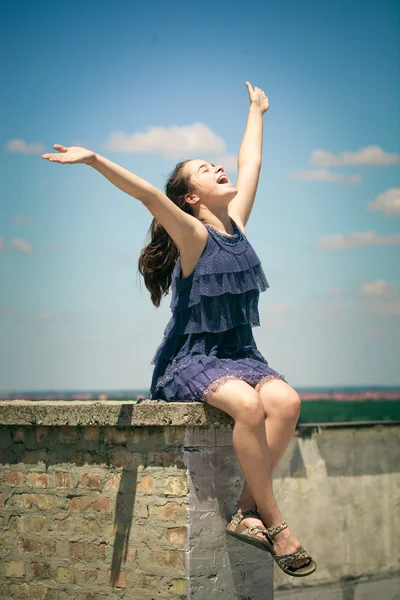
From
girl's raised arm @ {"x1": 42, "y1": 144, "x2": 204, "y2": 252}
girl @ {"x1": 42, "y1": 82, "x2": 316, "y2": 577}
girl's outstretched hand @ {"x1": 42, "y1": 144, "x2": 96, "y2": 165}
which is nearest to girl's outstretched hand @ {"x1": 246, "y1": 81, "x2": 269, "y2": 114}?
girl @ {"x1": 42, "y1": 82, "x2": 316, "y2": 577}

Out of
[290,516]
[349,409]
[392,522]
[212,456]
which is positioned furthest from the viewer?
[349,409]

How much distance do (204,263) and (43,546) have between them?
1868 millimetres

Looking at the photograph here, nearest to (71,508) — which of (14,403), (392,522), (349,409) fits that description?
(14,403)

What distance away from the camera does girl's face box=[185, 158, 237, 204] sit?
450 centimetres

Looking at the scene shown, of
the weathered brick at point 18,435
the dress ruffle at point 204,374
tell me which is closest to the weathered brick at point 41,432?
the weathered brick at point 18,435

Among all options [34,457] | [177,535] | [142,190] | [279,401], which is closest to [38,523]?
[34,457]

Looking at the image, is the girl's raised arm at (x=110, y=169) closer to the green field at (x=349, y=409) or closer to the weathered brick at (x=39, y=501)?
the weathered brick at (x=39, y=501)

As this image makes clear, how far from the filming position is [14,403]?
16.0 feet

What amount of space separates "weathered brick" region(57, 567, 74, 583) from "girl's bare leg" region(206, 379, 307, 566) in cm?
125

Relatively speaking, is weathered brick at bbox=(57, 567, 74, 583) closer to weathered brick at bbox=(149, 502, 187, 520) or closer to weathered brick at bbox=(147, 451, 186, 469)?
weathered brick at bbox=(149, 502, 187, 520)

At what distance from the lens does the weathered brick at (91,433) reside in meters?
4.57

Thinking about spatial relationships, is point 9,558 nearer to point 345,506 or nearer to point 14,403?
point 14,403

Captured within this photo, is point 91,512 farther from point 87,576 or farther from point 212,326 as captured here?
point 212,326

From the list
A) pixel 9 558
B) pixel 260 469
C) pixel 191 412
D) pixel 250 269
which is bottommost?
pixel 9 558
